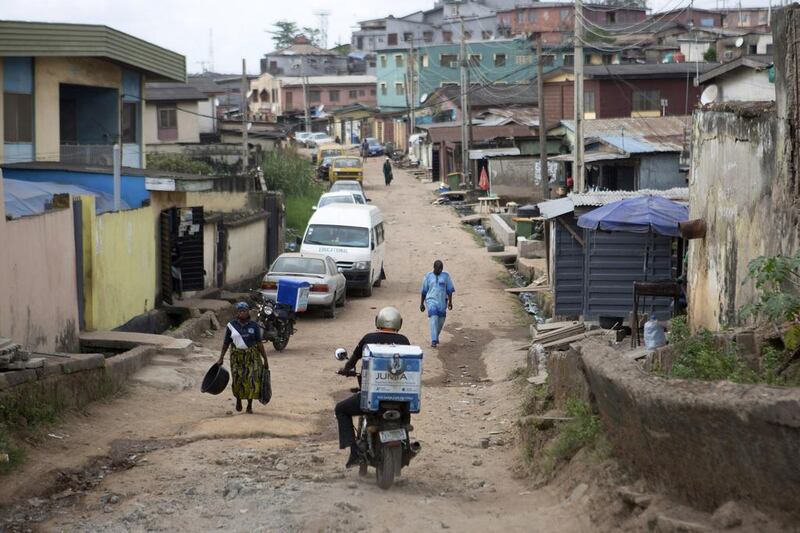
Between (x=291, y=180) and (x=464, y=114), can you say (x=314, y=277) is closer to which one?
(x=291, y=180)

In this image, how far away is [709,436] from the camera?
246 inches

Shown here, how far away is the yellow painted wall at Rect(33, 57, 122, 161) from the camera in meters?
23.5

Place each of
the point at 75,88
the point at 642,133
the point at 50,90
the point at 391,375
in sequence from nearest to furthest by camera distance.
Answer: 1. the point at 391,375
2. the point at 50,90
3. the point at 75,88
4. the point at 642,133

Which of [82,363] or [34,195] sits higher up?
[34,195]

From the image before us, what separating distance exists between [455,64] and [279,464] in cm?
7857

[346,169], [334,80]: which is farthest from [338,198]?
[334,80]

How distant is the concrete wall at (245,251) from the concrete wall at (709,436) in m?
19.8

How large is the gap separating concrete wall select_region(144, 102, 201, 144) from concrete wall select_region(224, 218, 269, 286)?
22965 millimetres

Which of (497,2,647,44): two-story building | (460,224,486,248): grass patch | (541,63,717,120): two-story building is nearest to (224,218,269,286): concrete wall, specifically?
(460,224,486,248): grass patch

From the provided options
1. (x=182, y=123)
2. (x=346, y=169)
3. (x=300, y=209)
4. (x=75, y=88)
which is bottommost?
(x=300, y=209)

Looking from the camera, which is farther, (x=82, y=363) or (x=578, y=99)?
(x=578, y=99)

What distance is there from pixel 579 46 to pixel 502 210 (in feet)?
67.0

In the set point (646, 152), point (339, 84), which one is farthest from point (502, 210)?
point (339, 84)

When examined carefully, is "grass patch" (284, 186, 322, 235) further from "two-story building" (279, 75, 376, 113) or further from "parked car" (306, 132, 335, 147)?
"two-story building" (279, 75, 376, 113)
